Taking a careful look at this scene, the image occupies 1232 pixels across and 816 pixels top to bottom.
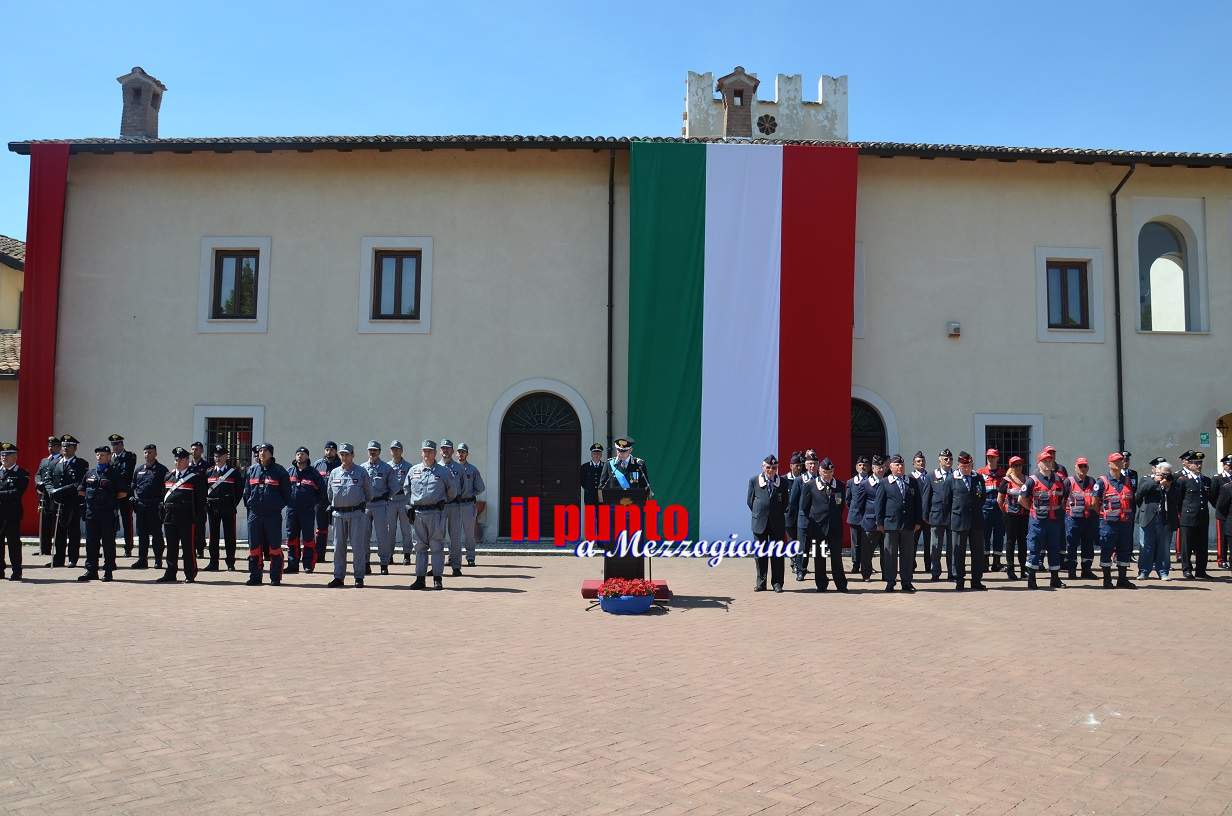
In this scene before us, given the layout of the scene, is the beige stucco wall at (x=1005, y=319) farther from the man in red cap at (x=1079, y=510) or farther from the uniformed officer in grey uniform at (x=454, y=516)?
A: the uniformed officer in grey uniform at (x=454, y=516)

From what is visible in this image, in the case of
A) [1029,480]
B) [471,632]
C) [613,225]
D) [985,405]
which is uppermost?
[613,225]

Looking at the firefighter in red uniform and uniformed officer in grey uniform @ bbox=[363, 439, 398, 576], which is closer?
uniformed officer in grey uniform @ bbox=[363, 439, 398, 576]

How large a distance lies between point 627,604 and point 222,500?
24.9 ft

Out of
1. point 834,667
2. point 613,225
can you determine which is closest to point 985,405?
point 613,225

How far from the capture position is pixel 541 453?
18312 mm

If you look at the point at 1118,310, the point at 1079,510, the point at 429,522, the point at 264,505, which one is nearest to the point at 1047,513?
the point at 1079,510

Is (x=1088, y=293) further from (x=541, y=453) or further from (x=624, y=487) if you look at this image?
(x=624, y=487)

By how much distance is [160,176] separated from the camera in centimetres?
1881

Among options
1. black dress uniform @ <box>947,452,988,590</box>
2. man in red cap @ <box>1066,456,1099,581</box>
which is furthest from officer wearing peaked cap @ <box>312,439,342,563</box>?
man in red cap @ <box>1066,456,1099,581</box>

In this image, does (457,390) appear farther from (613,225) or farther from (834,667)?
(834,667)

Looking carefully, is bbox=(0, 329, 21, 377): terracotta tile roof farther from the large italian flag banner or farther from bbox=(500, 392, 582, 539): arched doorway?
the large italian flag banner

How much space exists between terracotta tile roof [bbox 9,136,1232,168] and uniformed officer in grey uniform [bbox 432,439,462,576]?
24.0ft

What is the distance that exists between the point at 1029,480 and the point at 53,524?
53.7ft

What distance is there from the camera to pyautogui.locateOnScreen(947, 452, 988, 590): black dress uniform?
12.5 m
